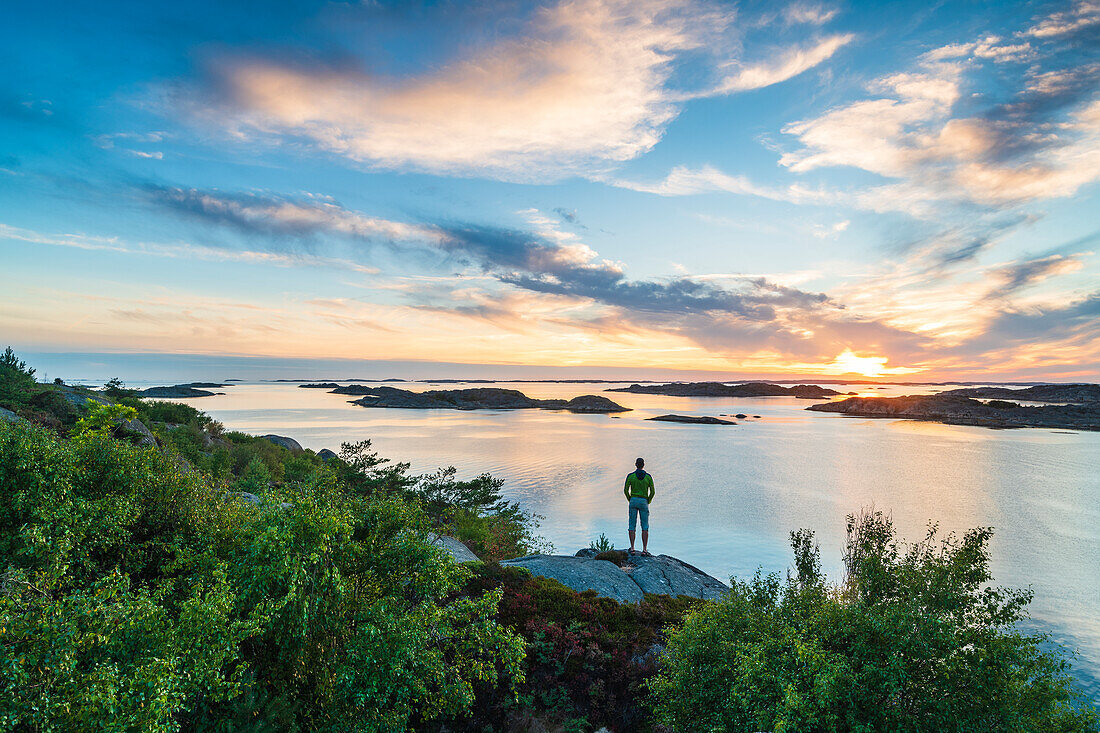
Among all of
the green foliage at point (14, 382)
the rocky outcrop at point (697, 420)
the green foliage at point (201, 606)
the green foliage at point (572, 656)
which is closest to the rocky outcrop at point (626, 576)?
the green foliage at point (572, 656)

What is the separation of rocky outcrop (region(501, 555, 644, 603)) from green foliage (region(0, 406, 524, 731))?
25.1 feet

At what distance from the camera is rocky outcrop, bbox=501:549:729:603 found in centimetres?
1520

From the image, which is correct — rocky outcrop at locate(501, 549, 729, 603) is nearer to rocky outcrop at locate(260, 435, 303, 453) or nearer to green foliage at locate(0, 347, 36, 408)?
green foliage at locate(0, 347, 36, 408)

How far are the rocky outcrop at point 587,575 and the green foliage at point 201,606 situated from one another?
25.1ft

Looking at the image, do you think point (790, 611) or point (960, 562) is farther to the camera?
point (790, 611)

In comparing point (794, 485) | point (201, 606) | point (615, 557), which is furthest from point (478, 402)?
point (201, 606)

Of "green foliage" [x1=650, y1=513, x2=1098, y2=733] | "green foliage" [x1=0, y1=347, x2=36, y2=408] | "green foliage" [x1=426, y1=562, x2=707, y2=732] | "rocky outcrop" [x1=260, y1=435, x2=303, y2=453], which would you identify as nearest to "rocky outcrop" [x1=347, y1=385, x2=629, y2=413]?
"rocky outcrop" [x1=260, y1=435, x2=303, y2=453]

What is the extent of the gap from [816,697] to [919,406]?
414 feet

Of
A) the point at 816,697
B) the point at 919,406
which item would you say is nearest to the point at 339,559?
the point at 816,697

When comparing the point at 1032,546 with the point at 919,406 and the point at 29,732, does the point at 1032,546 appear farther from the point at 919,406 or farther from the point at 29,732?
the point at 919,406

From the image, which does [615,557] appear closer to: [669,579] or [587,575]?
[669,579]

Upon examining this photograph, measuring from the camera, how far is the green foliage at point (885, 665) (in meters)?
5.61

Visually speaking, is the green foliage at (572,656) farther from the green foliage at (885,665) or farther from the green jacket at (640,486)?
the green jacket at (640,486)

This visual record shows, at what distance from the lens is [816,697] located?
5867 mm
